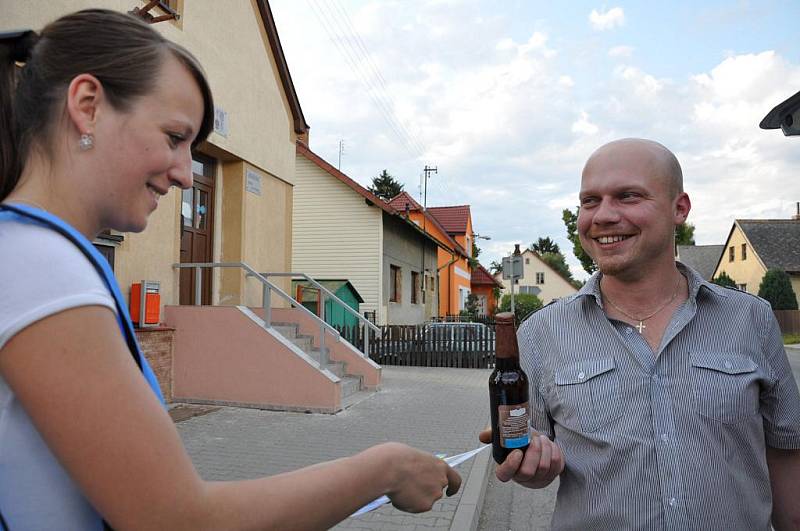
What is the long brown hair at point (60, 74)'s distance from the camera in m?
1.20

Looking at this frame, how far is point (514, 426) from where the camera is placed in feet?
6.55

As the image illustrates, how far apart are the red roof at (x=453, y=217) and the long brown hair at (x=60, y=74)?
3716 cm

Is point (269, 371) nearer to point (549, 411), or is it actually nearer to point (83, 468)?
point (549, 411)

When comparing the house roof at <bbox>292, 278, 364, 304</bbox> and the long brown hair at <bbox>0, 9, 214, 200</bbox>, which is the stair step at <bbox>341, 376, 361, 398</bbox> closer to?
the house roof at <bbox>292, 278, 364, 304</bbox>

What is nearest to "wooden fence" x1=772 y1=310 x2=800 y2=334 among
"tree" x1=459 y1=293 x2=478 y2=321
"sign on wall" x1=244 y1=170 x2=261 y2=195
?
"tree" x1=459 y1=293 x2=478 y2=321

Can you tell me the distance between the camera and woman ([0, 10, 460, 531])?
3.17ft

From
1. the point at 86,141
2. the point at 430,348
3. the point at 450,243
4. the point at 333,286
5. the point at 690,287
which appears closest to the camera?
the point at 86,141

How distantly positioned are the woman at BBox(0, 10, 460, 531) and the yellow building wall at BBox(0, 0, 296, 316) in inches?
321

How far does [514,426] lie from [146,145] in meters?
1.47

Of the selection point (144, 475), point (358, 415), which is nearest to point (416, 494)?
point (144, 475)

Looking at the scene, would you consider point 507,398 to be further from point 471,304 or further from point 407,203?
point 471,304

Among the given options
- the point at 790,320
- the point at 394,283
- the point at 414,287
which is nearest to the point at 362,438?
Result: the point at 394,283

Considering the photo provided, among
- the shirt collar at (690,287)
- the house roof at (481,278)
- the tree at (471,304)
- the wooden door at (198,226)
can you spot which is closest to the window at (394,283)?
the wooden door at (198,226)

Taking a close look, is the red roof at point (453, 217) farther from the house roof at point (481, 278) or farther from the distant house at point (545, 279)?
the distant house at point (545, 279)
